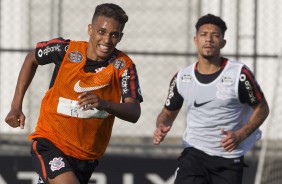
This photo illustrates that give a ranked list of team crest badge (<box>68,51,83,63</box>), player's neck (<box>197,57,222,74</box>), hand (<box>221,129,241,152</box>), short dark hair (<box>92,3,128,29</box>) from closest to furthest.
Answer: short dark hair (<box>92,3,128,29</box>), team crest badge (<box>68,51,83,63</box>), hand (<box>221,129,241,152</box>), player's neck (<box>197,57,222,74</box>)

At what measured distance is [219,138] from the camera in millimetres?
8484

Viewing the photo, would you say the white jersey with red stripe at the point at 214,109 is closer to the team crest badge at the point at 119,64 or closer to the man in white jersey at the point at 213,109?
the man in white jersey at the point at 213,109

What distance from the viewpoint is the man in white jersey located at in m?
8.38

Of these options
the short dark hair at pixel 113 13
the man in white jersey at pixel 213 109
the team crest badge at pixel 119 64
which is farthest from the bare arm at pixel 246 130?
the short dark hair at pixel 113 13

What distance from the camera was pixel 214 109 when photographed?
27.7 feet

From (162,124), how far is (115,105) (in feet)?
5.46

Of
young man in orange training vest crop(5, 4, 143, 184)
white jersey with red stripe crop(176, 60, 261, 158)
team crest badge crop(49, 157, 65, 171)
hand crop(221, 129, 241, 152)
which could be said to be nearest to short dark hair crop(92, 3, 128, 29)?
young man in orange training vest crop(5, 4, 143, 184)

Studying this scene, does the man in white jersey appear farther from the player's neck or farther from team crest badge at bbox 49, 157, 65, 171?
team crest badge at bbox 49, 157, 65, 171

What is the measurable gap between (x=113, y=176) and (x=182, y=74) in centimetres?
230

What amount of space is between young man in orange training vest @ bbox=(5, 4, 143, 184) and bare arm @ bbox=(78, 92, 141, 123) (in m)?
0.05

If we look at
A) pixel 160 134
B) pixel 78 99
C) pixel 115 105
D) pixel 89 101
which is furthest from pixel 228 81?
pixel 89 101

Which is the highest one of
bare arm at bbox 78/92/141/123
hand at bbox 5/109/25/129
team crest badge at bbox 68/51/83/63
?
team crest badge at bbox 68/51/83/63

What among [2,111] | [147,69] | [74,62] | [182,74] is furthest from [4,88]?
A: [74,62]

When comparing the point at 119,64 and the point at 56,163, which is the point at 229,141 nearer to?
the point at 119,64
